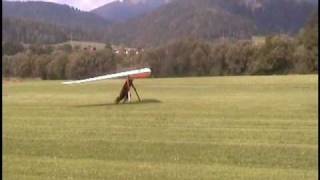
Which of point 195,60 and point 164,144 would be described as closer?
point 164,144

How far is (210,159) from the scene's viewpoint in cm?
1095

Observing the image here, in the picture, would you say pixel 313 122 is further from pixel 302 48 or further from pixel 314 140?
pixel 302 48

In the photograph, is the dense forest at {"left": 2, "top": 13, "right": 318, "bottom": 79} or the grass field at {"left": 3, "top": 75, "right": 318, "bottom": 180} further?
the dense forest at {"left": 2, "top": 13, "right": 318, "bottom": 79}

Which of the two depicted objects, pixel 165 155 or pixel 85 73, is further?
pixel 85 73

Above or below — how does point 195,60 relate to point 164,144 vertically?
below

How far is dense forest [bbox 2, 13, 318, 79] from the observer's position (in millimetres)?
79562

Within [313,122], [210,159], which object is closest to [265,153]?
[210,159]

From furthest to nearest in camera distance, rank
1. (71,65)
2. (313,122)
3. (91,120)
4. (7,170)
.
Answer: (71,65) → (91,120) → (313,122) → (7,170)

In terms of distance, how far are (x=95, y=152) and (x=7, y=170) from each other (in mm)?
2449

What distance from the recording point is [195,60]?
97000 mm

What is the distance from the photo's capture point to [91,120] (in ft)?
61.4

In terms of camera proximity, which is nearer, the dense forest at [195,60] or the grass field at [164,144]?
the grass field at [164,144]

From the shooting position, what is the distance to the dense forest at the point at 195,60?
7956 cm

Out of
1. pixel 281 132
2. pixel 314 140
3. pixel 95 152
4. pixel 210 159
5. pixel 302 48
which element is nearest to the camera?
pixel 210 159
